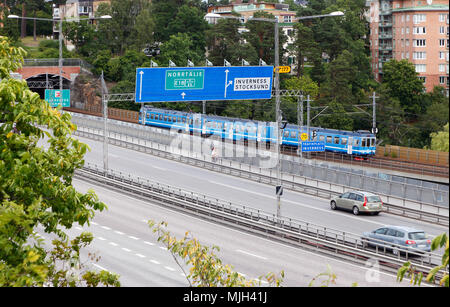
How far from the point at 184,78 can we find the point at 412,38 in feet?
128

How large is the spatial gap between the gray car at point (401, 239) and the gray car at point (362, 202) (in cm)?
982

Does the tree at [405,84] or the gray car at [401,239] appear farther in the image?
the tree at [405,84]

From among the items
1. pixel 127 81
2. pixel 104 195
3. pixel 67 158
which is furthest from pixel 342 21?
pixel 67 158

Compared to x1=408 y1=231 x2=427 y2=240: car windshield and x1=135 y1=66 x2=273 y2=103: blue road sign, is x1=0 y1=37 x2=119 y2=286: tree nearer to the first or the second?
x1=408 y1=231 x2=427 y2=240: car windshield

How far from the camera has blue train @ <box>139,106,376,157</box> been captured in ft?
206

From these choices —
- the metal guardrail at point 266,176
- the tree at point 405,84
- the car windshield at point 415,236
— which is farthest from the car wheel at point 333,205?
the tree at point 405,84

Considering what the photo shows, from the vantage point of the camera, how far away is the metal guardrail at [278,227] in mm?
27469

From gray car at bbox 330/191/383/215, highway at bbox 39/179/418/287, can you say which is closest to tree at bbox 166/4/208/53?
gray car at bbox 330/191/383/215

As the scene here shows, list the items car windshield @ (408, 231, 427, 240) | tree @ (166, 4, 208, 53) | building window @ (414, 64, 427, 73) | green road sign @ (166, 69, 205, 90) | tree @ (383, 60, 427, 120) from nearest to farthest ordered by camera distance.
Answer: car windshield @ (408, 231, 427, 240) → green road sign @ (166, 69, 205, 90) → tree @ (383, 60, 427, 120) → building window @ (414, 64, 427, 73) → tree @ (166, 4, 208, 53)

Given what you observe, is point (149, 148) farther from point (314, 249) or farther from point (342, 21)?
point (342, 21)

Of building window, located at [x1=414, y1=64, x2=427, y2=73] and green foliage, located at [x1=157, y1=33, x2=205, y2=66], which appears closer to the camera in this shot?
building window, located at [x1=414, y1=64, x2=427, y2=73]

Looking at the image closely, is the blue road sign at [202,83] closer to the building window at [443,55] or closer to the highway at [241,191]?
the highway at [241,191]

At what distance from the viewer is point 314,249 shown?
31.0 m

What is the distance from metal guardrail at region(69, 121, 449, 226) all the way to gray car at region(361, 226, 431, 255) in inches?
136
